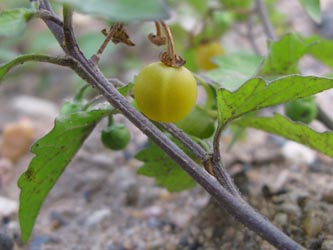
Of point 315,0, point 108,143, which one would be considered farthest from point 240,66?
point 108,143

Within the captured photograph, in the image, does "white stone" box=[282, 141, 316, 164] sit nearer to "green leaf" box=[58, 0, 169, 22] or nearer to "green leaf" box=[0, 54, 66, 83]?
"green leaf" box=[0, 54, 66, 83]

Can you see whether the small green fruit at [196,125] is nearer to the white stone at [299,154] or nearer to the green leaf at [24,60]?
the green leaf at [24,60]

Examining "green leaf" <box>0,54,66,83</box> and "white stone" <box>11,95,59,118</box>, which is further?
"white stone" <box>11,95,59,118</box>

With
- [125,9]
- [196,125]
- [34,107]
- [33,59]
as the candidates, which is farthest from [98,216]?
[125,9]

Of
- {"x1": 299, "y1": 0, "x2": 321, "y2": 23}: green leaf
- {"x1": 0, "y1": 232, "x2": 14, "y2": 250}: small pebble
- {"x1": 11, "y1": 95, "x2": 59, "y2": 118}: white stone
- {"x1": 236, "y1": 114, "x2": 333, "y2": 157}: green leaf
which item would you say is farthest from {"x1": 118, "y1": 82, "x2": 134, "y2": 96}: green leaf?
{"x1": 11, "y1": 95, "x2": 59, "y2": 118}: white stone

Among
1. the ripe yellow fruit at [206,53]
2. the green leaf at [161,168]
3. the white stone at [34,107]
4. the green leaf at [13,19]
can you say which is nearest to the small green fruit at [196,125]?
the green leaf at [161,168]

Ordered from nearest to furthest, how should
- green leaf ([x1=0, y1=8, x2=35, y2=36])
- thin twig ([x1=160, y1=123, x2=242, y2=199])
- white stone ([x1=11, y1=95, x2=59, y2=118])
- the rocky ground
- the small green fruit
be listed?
green leaf ([x1=0, y1=8, x2=35, y2=36])
thin twig ([x1=160, y1=123, x2=242, y2=199])
the small green fruit
the rocky ground
white stone ([x1=11, y1=95, x2=59, y2=118])

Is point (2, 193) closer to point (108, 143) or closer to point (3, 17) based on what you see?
point (108, 143)
